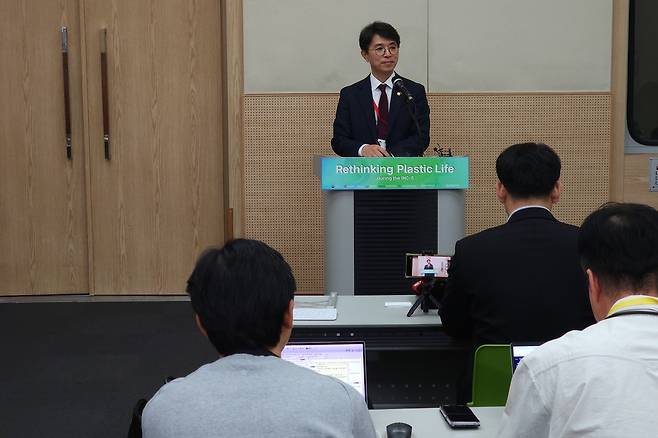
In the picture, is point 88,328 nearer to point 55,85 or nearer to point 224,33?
point 55,85

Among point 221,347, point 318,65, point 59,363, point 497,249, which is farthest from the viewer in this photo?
point 318,65

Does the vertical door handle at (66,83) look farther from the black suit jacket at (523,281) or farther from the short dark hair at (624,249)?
the short dark hair at (624,249)

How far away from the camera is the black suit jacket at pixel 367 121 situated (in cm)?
474

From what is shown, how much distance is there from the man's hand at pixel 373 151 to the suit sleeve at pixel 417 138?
0.23m

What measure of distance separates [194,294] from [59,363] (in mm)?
3508

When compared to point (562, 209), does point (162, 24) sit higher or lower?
higher

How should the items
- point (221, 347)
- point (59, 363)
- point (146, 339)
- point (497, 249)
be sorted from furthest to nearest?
point (146, 339)
point (59, 363)
point (497, 249)
point (221, 347)

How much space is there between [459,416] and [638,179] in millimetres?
4587

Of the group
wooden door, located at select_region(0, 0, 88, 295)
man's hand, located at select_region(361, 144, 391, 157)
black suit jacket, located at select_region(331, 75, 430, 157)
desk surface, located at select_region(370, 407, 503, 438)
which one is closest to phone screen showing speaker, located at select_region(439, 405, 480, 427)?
desk surface, located at select_region(370, 407, 503, 438)

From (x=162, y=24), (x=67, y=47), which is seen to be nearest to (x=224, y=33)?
(x=162, y=24)

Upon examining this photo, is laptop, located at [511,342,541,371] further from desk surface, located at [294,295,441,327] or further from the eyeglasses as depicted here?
the eyeglasses

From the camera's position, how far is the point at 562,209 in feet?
20.0

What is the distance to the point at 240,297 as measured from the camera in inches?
55.9

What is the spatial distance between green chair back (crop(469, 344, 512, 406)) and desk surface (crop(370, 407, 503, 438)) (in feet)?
A: 0.49
